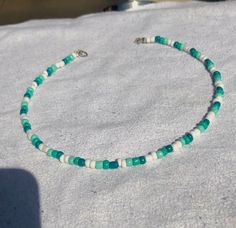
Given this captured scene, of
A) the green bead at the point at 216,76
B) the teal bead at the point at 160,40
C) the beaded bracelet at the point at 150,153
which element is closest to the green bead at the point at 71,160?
the beaded bracelet at the point at 150,153

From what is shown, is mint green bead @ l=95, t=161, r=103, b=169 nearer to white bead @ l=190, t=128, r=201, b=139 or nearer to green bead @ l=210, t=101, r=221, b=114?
white bead @ l=190, t=128, r=201, b=139

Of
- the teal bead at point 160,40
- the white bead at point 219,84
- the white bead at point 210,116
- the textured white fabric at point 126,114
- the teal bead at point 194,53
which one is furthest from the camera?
the teal bead at point 160,40

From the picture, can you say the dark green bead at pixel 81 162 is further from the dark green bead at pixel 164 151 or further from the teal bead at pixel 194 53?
the teal bead at pixel 194 53

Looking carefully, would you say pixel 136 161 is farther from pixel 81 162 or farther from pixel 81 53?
pixel 81 53

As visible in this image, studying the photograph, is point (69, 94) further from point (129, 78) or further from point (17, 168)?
point (17, 168)

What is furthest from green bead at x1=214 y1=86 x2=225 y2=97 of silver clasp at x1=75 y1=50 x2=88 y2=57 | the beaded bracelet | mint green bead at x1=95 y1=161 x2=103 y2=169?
silver clasp at x1=75 y1=50 x2=88 y2=57

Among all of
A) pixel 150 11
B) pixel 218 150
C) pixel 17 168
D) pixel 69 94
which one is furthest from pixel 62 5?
pixel 218 150
